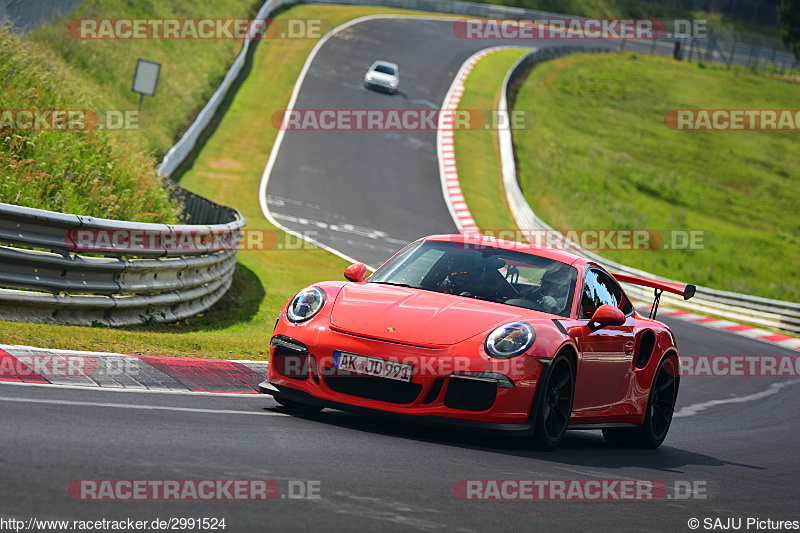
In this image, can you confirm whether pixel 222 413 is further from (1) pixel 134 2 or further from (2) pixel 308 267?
(1) pixel 134 2

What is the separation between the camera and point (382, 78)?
1623 inches

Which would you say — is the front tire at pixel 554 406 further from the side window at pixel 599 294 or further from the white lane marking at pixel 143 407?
the white lane marking at pixel 143 407

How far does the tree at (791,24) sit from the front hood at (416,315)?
6798 cm

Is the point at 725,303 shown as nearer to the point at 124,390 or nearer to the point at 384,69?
the point at 384,69

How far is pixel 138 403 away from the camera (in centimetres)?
646

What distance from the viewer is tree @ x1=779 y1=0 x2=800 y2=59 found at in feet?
224

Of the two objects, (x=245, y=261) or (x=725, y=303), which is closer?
(x=245, y=261)

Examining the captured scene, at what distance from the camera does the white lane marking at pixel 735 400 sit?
12614mm

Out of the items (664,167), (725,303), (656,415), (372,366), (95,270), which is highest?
(664,167)

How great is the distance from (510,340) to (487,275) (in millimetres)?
1171

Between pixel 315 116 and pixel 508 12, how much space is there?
106ft

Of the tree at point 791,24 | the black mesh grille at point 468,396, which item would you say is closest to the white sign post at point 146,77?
the black mesh grille at point 468,396

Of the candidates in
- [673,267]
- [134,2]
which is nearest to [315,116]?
[134,2]

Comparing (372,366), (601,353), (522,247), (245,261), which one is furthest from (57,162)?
(601,353)
